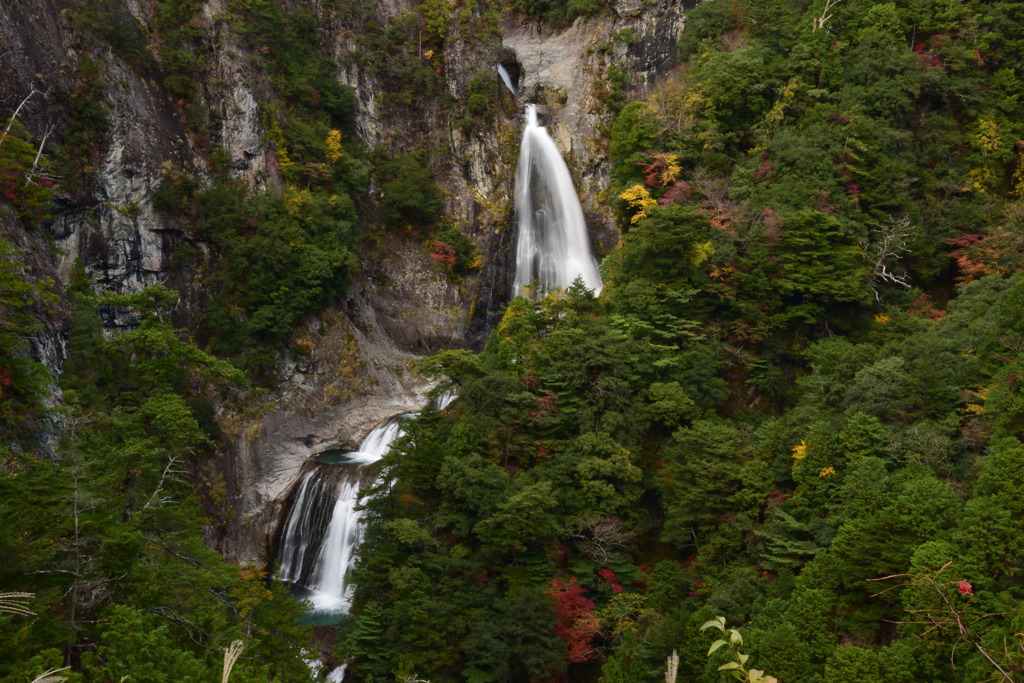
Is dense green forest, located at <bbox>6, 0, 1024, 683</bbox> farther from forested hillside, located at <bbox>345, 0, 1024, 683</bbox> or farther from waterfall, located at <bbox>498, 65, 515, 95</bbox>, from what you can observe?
waterfall, located at <bbox>498, 65, 515, 95</bbox>

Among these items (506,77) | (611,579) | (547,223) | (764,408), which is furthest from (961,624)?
(506,77)

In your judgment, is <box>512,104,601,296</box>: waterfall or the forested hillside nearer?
the forested hillside

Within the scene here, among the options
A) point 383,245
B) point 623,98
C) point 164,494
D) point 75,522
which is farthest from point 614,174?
point 75,522

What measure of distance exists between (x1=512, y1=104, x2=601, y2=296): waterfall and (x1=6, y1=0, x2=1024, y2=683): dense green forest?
22.3ft

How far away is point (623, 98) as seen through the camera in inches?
1382

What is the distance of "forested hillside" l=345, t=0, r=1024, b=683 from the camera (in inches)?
527

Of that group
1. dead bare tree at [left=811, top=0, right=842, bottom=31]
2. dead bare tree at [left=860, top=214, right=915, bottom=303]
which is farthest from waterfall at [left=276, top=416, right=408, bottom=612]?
dead bare tree at [left=811, top=0, right=842, bottom=31]

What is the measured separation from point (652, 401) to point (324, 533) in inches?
458

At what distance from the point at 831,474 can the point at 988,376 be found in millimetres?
3872

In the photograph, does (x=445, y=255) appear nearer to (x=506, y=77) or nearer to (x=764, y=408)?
(x=506, y=77)

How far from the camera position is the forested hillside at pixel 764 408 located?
44.0 feet

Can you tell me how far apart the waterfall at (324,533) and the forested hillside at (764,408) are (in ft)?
12.6

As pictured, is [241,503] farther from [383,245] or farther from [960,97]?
[960,97]

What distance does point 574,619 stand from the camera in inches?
652
